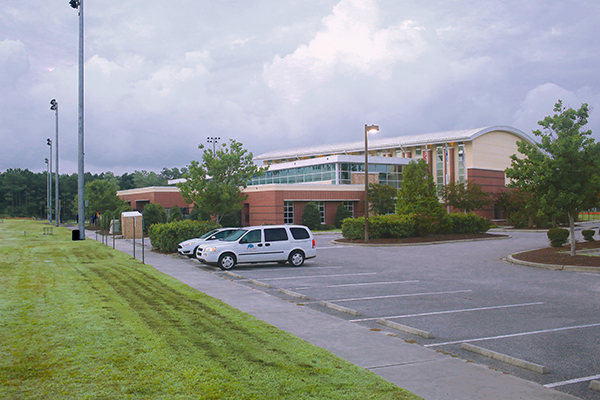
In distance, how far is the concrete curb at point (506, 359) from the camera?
20.6 ft

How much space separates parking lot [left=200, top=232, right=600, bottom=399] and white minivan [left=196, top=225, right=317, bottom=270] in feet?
1.59

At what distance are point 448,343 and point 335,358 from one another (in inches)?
87.4

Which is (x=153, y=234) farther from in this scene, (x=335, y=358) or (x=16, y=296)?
(x=335, y=358)

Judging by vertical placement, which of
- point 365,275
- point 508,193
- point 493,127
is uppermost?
point 493,127

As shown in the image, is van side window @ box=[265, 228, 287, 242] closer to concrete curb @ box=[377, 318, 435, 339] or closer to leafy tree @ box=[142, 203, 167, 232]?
concrete curb @ box=[377, 318, 435, 339]

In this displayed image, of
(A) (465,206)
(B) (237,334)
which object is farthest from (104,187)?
(B) (237,334)

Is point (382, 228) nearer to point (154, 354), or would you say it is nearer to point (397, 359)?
point (397, 359)

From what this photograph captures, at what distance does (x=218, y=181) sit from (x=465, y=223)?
19.1 metres

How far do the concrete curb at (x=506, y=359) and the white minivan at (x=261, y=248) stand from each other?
12254 mm

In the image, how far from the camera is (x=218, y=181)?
36.2 metres

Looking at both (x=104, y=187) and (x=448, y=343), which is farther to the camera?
(x=104, y=187)

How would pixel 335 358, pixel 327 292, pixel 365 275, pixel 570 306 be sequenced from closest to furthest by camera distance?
pixel 335 358 < pixel 570 306 < pixel 327 292 < pixel 365 275

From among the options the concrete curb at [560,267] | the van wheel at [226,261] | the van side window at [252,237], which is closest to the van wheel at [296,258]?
the van side window at [252,237]

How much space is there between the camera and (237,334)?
26.1 feet
